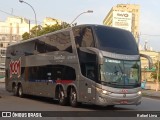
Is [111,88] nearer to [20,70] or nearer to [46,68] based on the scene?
[46,68]

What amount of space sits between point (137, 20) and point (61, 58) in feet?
442

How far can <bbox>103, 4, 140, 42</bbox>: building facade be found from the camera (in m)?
101

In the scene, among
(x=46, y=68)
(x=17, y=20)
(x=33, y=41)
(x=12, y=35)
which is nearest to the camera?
(x=46, y=68)

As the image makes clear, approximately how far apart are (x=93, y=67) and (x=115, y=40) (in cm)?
165

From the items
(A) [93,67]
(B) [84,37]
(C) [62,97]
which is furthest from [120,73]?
(C) [62,97]

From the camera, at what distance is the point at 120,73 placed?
18906 mm

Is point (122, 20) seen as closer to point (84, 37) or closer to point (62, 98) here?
point (62, 98)

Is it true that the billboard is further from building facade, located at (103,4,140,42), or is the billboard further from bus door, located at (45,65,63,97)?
bus door, located at (45,65,63,97)

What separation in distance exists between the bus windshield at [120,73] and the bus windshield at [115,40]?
0.52 metres

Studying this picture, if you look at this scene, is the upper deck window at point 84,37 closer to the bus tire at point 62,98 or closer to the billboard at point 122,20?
the bus tire at point 62,98

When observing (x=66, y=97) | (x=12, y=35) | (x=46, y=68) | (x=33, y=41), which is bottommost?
(x=66, y=97)

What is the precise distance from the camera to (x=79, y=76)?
1967cm

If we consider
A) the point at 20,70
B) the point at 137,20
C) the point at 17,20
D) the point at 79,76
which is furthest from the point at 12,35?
the point at 79,76

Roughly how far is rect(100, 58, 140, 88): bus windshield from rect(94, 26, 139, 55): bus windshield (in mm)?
519
